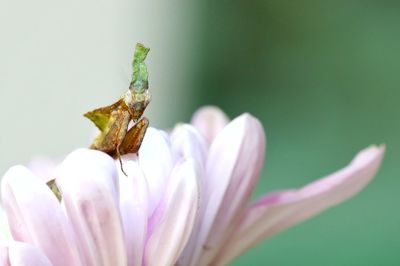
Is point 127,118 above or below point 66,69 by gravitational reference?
below

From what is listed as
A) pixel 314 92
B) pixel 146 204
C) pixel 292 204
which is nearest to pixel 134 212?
pixel 146 204

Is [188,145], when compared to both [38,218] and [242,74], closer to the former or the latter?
[38,218]

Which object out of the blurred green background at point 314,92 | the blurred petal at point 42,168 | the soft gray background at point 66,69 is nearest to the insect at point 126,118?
the blurred petal at point 42,168

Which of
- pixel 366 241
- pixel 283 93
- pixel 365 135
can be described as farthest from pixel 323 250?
pixel 283 93

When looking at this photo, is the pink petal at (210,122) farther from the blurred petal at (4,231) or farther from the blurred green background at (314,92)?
the blurred green background at (314,92)

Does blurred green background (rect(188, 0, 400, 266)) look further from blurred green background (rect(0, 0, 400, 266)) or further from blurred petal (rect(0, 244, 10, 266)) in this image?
blurred petal (rect(0, 244, 10, 266))

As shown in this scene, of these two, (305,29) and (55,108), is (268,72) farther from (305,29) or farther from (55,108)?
(55,108)
